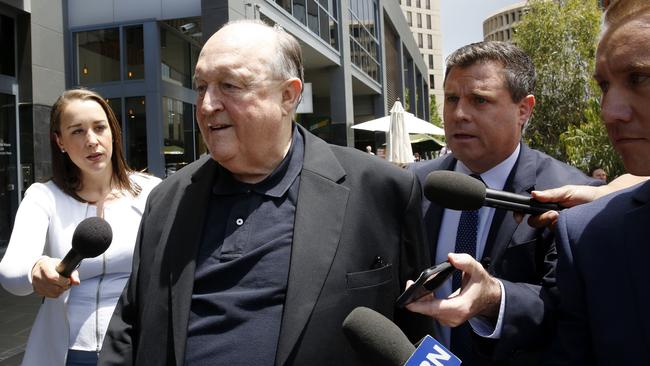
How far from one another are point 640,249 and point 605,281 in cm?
→ 12

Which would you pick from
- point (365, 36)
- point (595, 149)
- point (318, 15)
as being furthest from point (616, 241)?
point (365, 36)

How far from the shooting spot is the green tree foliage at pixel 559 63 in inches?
Answer: 527

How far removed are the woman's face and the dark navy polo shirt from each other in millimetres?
1171

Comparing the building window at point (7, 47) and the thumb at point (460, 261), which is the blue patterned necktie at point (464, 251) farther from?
the building window at point (7, 47)

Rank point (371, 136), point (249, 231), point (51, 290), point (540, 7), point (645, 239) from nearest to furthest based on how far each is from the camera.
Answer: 1. point (645, 239)
2. point (249, 231)
3. point (51, 290)
4. point (540, 7)
5. point (371, 136)

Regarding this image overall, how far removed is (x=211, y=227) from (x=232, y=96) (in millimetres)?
466

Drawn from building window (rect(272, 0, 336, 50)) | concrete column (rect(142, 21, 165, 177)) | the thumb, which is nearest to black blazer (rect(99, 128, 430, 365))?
the thumb

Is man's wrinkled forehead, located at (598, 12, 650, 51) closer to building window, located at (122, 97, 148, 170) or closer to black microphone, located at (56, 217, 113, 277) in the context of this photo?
black microphone, located at (56, 217, 113, 277)

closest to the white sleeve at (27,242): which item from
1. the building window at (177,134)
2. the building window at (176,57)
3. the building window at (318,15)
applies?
the building window at (177,134)

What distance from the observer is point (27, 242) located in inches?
94.4

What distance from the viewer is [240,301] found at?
5.63 feet

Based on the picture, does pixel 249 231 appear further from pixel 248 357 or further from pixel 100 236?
pixel 100 236

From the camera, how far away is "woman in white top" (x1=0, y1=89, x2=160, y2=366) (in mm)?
2416

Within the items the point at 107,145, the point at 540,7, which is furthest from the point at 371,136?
the point at 107,145
